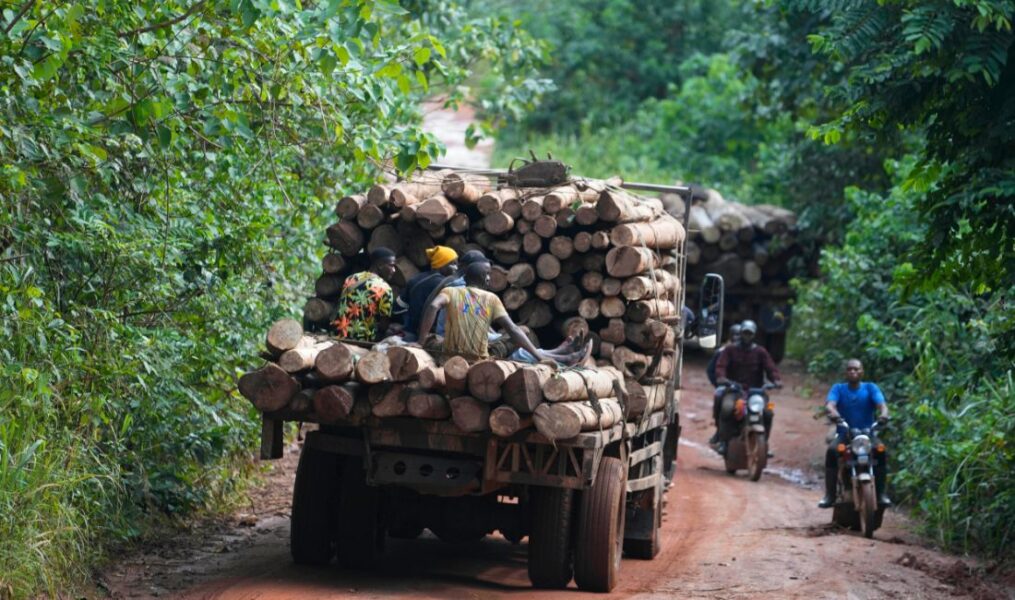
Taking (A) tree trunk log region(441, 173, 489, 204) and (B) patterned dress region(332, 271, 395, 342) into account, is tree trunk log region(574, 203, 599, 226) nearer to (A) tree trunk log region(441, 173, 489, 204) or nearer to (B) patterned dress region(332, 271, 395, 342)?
(A) tree trunk log region(441, 173, 489, 204)

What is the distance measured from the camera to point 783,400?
70.1ft

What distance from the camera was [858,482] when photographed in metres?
12.4

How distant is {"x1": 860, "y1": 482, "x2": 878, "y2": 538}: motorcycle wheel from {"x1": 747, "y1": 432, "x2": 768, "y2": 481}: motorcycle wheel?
321cm

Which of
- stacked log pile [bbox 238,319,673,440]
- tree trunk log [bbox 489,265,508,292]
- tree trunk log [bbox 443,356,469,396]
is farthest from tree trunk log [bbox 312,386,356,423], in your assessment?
tree trunk log [bbox 489,265,508,292]

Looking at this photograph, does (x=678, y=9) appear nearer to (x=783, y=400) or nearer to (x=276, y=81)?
(x=783, y=400)

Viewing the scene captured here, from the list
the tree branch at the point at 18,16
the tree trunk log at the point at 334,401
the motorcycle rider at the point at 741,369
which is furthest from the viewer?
the motorcycle rider at the point at 741,369

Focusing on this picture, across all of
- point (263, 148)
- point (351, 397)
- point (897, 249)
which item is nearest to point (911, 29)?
point (351, 397)

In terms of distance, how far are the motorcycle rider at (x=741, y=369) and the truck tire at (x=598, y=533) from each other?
716 centimetres

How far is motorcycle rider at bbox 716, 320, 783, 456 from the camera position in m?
16.1

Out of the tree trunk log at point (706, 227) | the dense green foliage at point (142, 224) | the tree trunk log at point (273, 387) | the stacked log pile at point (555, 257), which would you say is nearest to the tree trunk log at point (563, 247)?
the stacked log pile at point (555, 257)

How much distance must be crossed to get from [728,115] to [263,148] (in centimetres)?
2108

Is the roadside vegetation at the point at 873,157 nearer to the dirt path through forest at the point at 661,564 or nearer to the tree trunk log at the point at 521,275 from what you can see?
the dirt path through forest at the point at 661,564

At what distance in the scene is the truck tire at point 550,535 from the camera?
29.5ft

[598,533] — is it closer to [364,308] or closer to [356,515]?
[356,515]
